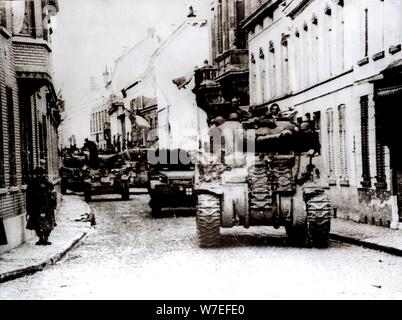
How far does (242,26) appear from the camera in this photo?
1234 inches

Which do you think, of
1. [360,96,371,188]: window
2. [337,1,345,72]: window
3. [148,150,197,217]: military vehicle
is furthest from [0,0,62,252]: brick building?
[337,1,345,72]: window

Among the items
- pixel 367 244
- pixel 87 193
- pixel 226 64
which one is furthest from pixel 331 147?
pixel 87 193

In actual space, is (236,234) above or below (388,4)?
below

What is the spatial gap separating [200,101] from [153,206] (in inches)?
266

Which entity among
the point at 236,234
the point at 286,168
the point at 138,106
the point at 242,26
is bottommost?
the point at 236,234

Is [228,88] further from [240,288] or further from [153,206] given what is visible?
[240,288]

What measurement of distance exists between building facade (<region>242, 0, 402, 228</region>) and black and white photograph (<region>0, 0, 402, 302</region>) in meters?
0.05

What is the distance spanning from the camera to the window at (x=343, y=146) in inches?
794

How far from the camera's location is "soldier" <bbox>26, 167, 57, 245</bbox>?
14266 mm

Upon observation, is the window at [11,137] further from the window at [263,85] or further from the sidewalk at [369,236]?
the window at [263,85]

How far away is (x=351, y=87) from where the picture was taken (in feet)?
63.8
